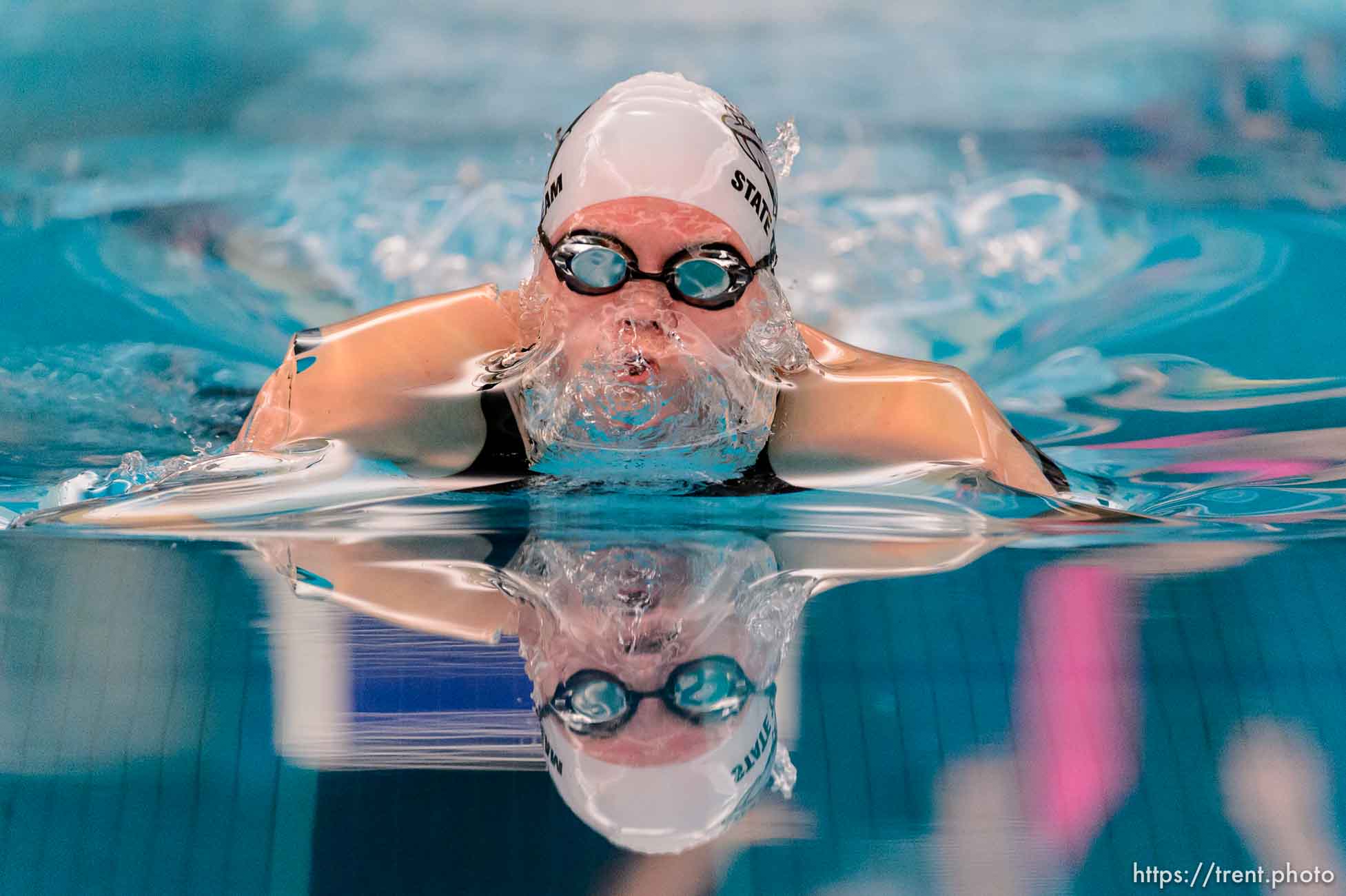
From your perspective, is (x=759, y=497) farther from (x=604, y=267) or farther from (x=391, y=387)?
(x=391, y=387)

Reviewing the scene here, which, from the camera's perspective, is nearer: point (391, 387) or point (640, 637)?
point (640, 637)

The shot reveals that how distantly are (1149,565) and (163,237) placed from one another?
119 inches

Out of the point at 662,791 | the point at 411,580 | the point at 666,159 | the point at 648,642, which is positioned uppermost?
the point at 666,159

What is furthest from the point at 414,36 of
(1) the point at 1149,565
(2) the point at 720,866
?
(2) the point at 720,866

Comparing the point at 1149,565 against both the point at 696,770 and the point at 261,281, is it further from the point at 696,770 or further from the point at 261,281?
the point at 261,281

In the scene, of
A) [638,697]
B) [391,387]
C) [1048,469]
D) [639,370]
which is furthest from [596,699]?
[1048,469]

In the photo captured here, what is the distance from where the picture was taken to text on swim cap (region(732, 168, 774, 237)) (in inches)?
59.6

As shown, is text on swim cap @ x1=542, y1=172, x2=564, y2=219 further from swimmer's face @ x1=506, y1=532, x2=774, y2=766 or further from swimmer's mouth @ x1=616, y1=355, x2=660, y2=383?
swimmer's face @ x1=506, y1=532, x2=774, y2=766

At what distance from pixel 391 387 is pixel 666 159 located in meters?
0.43

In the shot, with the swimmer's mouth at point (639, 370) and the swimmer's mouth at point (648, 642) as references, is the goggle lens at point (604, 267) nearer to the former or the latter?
the swimmer's mouth at point (639, 370)

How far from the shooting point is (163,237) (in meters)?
3.54

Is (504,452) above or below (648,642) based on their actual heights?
above

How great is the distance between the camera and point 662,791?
0.83 metres

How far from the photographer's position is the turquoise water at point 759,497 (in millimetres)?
846
